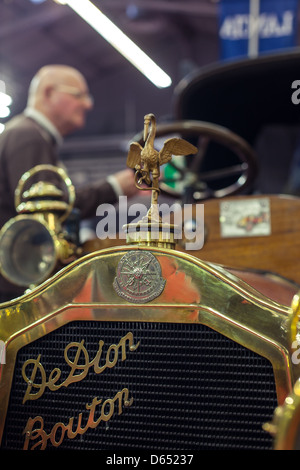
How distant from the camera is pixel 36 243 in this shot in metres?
1.53

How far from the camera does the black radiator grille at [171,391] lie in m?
0.92

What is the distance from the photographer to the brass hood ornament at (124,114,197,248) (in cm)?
100

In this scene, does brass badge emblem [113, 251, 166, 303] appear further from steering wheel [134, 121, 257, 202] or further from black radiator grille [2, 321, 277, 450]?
steering wheel [134, 121, 257, 202]

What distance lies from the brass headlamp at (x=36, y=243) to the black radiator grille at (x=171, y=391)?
0.49 metres

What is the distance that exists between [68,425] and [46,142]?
4.97ft

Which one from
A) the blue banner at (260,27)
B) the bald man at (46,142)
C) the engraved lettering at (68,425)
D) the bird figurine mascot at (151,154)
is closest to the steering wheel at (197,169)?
the bald man at (46,142)

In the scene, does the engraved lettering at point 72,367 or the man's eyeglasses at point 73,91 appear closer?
the engraved lettering at point 72,367

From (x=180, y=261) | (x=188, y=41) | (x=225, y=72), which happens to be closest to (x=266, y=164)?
(x=225, y=72)

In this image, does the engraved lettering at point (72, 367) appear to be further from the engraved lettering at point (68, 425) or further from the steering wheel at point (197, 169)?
the steering wheel at point (197, 169)

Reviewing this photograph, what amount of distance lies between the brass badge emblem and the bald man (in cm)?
115

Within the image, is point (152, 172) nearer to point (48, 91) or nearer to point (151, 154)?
point (151, 154)

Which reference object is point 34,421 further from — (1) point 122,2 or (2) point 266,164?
(1) point 122,2

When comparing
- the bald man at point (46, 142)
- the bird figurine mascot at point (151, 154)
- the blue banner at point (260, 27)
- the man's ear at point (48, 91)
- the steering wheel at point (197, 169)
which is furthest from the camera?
the blue banner at point (260, 27)

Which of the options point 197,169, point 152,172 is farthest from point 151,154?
point 197,169
